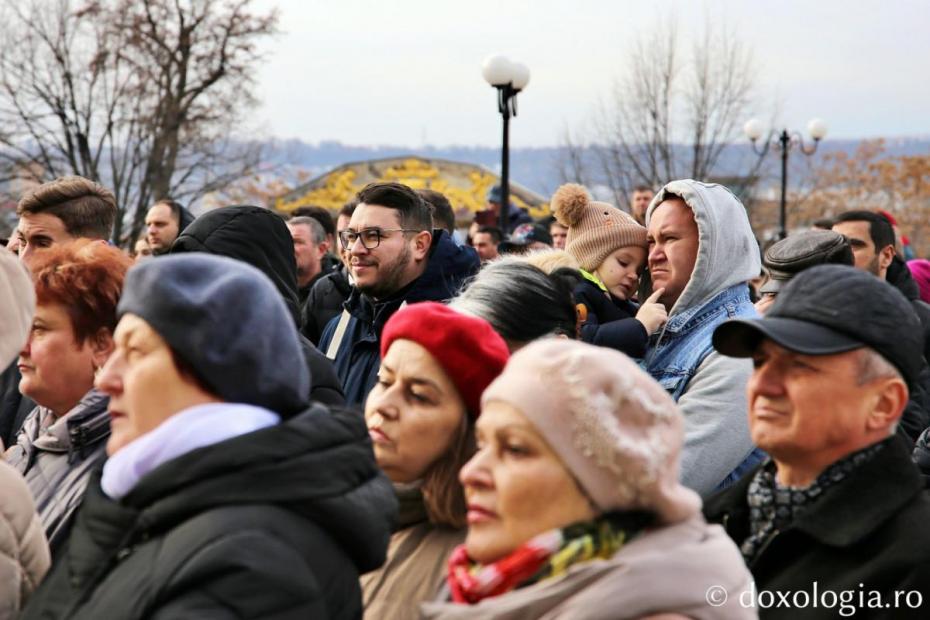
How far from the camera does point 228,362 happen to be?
8.63 ft

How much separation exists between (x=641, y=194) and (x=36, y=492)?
11117 mm

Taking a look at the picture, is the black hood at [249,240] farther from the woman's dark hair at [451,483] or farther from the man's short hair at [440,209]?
the man's short hair at [440,209]

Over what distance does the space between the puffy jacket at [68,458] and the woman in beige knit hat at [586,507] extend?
1.49 m

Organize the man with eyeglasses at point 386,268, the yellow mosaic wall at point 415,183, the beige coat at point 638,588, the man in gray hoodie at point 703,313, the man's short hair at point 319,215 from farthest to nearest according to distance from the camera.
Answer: the yellow mosaic wall at point 415,183, the man's short hair at point 319,215, the man with eyeglasses at point 386,268, the man in gray hoodie at point 703,313, the beige coat at point 638,588

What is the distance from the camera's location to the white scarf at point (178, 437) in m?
2.57

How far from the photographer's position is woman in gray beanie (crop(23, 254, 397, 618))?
2395 mm

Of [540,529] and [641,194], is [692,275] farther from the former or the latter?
[641,194]

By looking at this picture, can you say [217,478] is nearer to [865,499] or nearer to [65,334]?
[65,334]

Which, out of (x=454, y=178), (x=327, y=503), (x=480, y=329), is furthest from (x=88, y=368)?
(x=454, y=178)

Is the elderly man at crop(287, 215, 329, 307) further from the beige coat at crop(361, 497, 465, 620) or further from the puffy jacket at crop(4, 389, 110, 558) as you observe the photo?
the beige coat at crop(361, 497, 465, 620)

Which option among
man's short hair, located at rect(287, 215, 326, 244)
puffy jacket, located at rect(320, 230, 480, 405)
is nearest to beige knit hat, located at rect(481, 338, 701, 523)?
puffy jacket, located at rect(320, 230, 480, 405)

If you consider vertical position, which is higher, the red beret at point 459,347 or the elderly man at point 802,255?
the red beret at point 459,347

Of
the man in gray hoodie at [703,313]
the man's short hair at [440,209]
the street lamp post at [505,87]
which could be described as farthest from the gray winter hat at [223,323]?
the street lamp post at [505,87]

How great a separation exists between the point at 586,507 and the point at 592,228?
3452 millimetres
